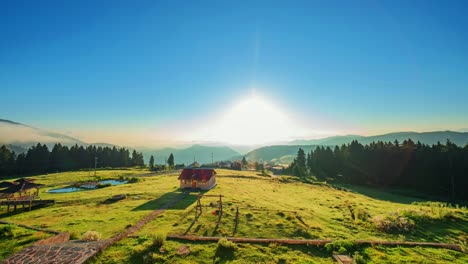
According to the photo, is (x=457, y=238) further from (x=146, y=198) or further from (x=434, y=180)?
(x=434, y=180)

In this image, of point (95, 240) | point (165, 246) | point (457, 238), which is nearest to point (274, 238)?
point (165, 246)

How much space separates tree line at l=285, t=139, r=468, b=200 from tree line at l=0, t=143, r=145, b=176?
102 m

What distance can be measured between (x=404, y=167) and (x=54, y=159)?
15344 cm

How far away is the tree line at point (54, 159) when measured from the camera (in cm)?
9831

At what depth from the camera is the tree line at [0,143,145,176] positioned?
98.3 m

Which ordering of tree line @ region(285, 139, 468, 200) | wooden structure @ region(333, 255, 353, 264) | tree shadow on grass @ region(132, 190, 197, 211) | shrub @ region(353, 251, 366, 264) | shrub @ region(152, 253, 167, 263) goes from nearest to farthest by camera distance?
shrub @ region(152, 253, 167, 263), wooden structure @ region(333, 255, 353, 264), shrub @ region(353, 251, 366, 264), tree shadow on grass @ region(132, 190, 197, 211), tree line @ region(285, 139, 468, 200)

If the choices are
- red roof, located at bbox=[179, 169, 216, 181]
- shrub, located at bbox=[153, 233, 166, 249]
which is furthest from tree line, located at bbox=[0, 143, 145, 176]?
shrub, located at bbox=[153, 233, 166, 249]

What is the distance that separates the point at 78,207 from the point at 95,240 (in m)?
19.4

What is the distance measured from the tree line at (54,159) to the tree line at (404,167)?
102m

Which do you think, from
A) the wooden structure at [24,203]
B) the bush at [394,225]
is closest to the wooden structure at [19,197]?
the wooden structure at [24,203]

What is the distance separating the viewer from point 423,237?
25.5 m

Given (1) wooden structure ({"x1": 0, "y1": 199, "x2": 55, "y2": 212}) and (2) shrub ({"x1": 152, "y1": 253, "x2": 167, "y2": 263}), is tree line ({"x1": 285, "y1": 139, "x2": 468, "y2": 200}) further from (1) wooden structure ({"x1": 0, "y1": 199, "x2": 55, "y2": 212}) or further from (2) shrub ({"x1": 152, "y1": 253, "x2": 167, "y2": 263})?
(2) shrub ({"x1": 152, "y1": 253, "x2": 167, "y2": 263})

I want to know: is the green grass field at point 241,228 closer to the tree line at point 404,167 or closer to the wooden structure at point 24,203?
the wooden structure at point 24,203

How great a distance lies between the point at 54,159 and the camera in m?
109
